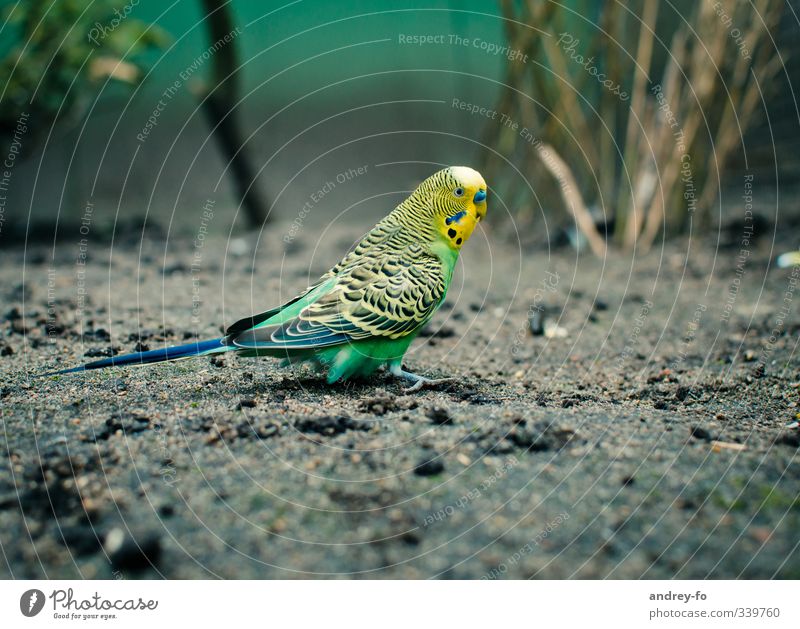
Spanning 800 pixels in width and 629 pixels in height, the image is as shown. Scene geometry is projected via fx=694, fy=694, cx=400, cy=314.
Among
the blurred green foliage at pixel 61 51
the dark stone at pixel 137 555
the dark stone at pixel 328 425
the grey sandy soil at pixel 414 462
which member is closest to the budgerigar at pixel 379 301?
the grey sandy soil at pixel 414 462

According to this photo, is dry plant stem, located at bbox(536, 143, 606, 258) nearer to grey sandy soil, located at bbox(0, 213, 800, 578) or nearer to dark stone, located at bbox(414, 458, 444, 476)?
grey sandy soil, located at bbox(0, 213, 800, 578)

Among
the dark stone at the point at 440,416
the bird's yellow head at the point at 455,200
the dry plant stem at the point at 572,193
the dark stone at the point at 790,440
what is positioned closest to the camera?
the dark stone at the point at 790,440

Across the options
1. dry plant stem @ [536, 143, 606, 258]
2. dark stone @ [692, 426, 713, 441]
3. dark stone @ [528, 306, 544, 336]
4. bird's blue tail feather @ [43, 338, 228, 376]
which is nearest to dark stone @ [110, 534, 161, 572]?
bird's blue tail feather @ [43, 338, 228, 376]

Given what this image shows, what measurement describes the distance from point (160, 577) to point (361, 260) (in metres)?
2.11

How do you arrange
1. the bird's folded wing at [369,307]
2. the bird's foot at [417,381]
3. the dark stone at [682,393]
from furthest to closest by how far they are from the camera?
the dark stone at [682,393]
the bird's foot at [417,381]
the bird's folded wing at [369,307]

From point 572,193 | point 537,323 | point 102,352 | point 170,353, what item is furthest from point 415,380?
point 572,193

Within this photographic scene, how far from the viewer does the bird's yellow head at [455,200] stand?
12.5ft

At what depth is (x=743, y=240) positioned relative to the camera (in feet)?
25.3

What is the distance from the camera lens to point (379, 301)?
12.3 feet

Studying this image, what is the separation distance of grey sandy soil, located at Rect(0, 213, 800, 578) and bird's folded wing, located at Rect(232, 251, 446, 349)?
1.11 feet

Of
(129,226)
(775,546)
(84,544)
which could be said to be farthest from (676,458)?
(129,226)

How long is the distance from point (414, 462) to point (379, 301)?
3.57ft

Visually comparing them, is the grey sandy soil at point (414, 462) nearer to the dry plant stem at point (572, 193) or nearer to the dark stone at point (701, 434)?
the dark stone at point (701, 434)

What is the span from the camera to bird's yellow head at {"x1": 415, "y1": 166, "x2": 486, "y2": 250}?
3820mm
